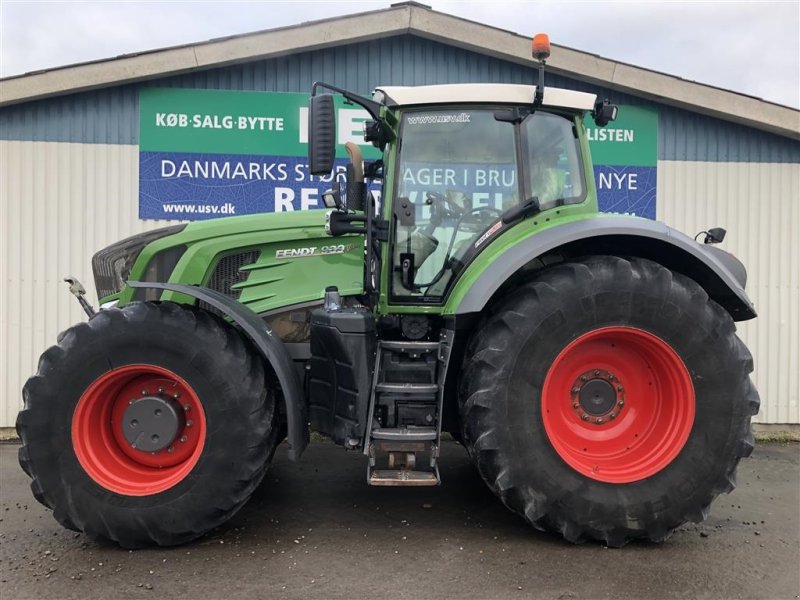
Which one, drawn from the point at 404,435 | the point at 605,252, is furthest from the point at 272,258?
the point at 605,252

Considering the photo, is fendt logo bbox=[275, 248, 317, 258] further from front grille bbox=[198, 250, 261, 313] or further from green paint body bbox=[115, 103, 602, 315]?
front grille bbox=[198, 250, 261, 313]

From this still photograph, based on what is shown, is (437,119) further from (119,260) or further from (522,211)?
(119,260)

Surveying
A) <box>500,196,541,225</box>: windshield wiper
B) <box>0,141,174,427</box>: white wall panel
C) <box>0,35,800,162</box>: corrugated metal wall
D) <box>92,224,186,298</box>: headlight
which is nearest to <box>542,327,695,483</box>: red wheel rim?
<box>500,196,541,225</box>: windshield wiper

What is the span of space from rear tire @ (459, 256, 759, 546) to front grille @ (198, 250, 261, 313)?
1551 millimetres

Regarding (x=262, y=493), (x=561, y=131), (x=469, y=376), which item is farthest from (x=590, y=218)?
(x=262, y=493)

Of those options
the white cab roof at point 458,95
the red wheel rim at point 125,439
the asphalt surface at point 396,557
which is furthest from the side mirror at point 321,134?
the asphalt surface at point 396,557

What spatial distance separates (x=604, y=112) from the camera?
3.62m

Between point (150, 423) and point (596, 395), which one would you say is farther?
point (596, 395)

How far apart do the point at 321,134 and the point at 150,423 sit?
178cm

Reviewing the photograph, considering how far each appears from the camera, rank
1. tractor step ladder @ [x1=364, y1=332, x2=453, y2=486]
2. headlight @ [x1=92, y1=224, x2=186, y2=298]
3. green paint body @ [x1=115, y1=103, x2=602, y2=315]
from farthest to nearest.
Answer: headlight @ [x1=92, y1=224, x2=186, y2=298]
green paint body @ [x1=115, y1=103, x2=602, y2=315]
tractor step ladder @ [x1=364, y1=332, x2=453, y2=486]

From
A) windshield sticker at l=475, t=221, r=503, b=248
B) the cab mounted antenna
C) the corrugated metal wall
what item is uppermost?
the corrugated metal wall

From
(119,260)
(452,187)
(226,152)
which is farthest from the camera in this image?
(226,152)

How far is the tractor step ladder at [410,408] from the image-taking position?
329 centimetres

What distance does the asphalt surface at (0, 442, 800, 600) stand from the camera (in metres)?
2.86
